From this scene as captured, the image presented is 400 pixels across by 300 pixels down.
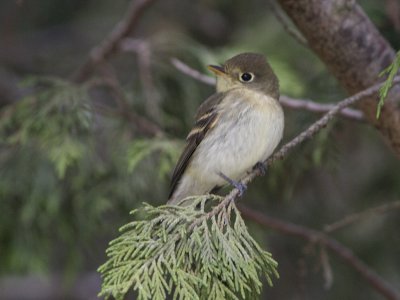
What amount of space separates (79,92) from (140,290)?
232 cm

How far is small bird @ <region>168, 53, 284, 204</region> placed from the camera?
13.4 feet

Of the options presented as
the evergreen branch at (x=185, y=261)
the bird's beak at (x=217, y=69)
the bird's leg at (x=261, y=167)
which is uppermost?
the bird's beak at (x=217, y=69)

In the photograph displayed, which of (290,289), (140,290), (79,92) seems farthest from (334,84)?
(140,290)

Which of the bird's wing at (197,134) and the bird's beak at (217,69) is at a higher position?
the bird's beak at (217,69)

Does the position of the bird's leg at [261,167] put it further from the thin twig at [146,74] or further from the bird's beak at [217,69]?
the thin twig at [146,74]

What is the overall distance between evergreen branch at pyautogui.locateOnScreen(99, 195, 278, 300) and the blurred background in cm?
120

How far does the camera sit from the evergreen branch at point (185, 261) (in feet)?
8.36

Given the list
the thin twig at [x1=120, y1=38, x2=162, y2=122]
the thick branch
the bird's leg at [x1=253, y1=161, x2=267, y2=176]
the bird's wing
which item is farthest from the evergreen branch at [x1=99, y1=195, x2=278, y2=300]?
the thin twig at [x1=120, y1=38, x2=162, y2=122]

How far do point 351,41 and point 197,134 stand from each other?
113 cm

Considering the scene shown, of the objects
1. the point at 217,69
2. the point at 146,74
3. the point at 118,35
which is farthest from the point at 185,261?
the point at 118,35

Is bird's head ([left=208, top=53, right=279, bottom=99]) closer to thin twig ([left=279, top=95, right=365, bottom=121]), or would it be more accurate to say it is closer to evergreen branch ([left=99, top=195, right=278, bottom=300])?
thin twig ([left=279, top=95, right=365, bottom=121])

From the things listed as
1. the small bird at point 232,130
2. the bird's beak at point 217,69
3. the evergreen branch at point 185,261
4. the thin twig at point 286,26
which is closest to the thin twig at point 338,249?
the small bird at point 232,130

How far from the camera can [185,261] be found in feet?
8.87

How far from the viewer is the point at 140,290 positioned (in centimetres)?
248
